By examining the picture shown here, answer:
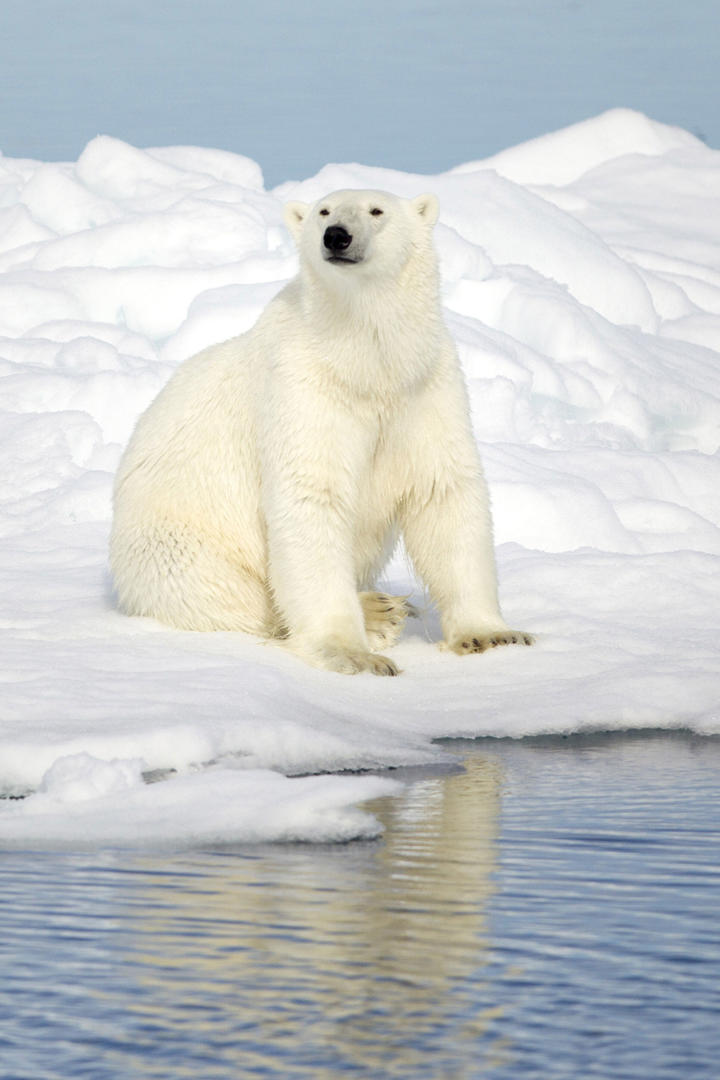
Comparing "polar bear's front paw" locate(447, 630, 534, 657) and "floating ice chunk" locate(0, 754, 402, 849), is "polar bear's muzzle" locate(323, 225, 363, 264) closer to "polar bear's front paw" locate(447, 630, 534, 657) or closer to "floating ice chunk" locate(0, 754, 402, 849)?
"polar bear's front paw" locate(447, 630, 534, 657)

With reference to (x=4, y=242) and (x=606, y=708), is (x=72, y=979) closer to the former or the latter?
(x=606, y=708)

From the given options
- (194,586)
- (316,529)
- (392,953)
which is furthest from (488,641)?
(392,953)

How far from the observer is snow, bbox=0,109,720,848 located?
4102mm

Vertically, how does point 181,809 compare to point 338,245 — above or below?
below

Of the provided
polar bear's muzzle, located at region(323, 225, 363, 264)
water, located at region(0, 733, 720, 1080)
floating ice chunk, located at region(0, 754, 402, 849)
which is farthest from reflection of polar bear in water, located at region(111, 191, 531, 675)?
water, located at region(0, 733, 720, 1080)

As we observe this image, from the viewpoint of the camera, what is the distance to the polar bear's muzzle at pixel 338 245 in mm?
5316

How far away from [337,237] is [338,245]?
0.03 meters

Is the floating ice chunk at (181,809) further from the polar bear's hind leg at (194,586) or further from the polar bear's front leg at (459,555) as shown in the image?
the polar bear's hind leg at (194,586)

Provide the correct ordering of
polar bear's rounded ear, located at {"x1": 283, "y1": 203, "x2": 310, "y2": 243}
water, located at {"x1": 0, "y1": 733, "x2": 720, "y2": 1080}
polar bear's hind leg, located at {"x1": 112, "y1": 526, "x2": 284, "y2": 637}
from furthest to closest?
1. polar bear's hind leg, located at {"x1": 112, "y1": 526, "x2": 284, "y2": 637}
2. polar bear's rounded ear, located at {"x1": 283, "y1": 203, "x2": 310, "y2": 243}
3. water, located at {"x1": 0, "y1": 733, "x2": 720, "y2": 1080}

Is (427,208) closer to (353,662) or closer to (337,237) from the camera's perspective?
(337,237)

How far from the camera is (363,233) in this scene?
17.7 feet

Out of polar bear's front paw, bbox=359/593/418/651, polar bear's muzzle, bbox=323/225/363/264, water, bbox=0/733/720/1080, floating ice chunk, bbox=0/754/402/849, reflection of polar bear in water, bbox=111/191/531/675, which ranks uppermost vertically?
polar bear's muzzle, bbox=323/225/363/264

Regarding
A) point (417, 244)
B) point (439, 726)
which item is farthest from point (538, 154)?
point (439, 726)

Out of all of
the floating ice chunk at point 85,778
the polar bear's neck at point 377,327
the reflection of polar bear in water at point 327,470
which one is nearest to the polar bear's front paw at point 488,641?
the reflection of polar bear in water at point 327,470
